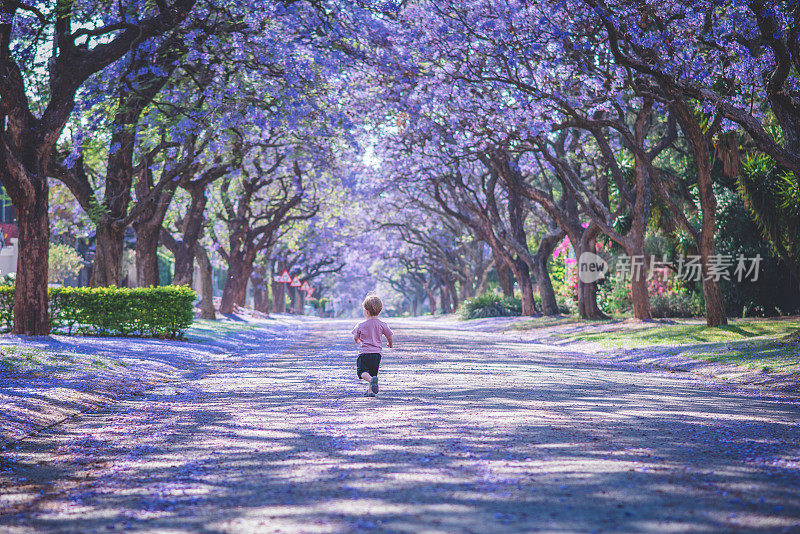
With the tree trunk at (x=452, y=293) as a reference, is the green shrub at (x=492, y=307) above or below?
below

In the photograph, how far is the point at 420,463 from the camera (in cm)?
616

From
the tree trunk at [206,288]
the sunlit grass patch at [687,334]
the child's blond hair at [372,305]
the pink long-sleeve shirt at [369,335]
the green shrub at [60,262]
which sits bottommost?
the sunlit grass patch at [687,334]

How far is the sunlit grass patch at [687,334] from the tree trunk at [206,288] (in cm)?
1759

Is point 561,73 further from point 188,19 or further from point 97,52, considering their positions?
point 97,52

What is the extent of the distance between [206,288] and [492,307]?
15.6 metres

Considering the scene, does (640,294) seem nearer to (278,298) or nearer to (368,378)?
(368,378)

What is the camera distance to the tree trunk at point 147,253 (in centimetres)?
2466

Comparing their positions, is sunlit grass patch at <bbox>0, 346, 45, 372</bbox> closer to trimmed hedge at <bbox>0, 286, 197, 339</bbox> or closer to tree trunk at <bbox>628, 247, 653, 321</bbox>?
→ trimmed hedge at <bbox>0, 286, 197, 339</bbox>

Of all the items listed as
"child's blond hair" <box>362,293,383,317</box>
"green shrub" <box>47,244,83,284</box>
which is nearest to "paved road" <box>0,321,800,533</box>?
"child's blond hair" <box>362,293,383,317</box>

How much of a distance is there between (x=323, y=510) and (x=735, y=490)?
8.32 feet

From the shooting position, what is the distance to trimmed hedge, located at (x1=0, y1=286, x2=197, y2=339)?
19766 mm

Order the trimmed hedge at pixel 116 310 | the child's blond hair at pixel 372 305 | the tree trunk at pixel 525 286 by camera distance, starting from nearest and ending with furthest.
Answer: the child's blond hair at pixel 372 305
the trimmed hedge at pixel 116 310
the tree trunk at pixel 525 286

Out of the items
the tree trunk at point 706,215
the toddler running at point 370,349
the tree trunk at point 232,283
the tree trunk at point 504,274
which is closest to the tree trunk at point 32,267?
the toddler running at point 370,349

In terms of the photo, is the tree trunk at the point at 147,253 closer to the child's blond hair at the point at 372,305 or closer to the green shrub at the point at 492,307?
the child's blond hair at the point at 372,305
